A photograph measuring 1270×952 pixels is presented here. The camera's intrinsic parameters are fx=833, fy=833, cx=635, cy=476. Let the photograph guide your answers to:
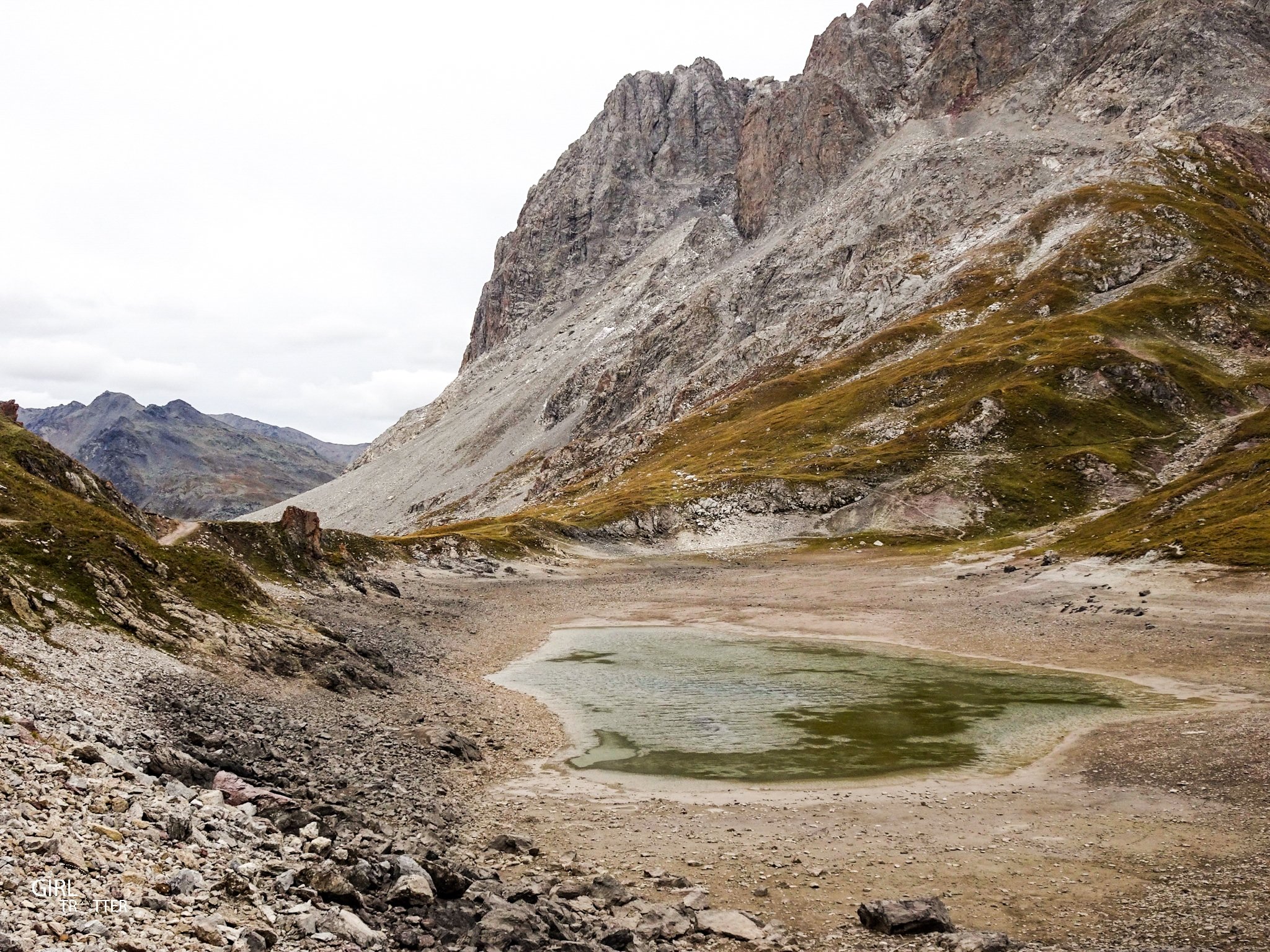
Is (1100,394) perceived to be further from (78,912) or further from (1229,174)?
(78,912)

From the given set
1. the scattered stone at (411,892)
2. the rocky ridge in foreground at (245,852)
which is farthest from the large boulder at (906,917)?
the scattered stone at (411,892)

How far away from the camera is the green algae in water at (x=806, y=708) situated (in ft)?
99.6

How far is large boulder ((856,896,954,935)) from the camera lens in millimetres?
17016

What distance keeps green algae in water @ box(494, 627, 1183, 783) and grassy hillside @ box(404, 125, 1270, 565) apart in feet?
123

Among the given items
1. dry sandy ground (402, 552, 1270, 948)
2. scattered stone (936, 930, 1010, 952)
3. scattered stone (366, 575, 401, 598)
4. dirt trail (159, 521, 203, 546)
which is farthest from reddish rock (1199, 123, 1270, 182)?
scattered stone (936, 930, 1010, 952)

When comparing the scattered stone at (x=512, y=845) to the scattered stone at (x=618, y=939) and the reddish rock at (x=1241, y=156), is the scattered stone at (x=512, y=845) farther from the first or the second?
the reddish rock at (x=1241, y=156)

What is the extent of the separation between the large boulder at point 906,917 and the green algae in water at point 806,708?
33.9ft

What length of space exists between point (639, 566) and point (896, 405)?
203 feet

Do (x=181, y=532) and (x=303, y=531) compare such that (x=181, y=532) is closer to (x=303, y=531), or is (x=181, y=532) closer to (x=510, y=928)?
(x=303, y=531)

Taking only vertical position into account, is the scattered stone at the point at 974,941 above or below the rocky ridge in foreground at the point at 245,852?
below

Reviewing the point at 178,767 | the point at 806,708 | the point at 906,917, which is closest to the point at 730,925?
the point at 906,917

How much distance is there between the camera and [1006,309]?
16338 cm

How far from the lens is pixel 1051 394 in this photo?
427 feet

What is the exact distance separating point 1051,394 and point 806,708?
363 ft
